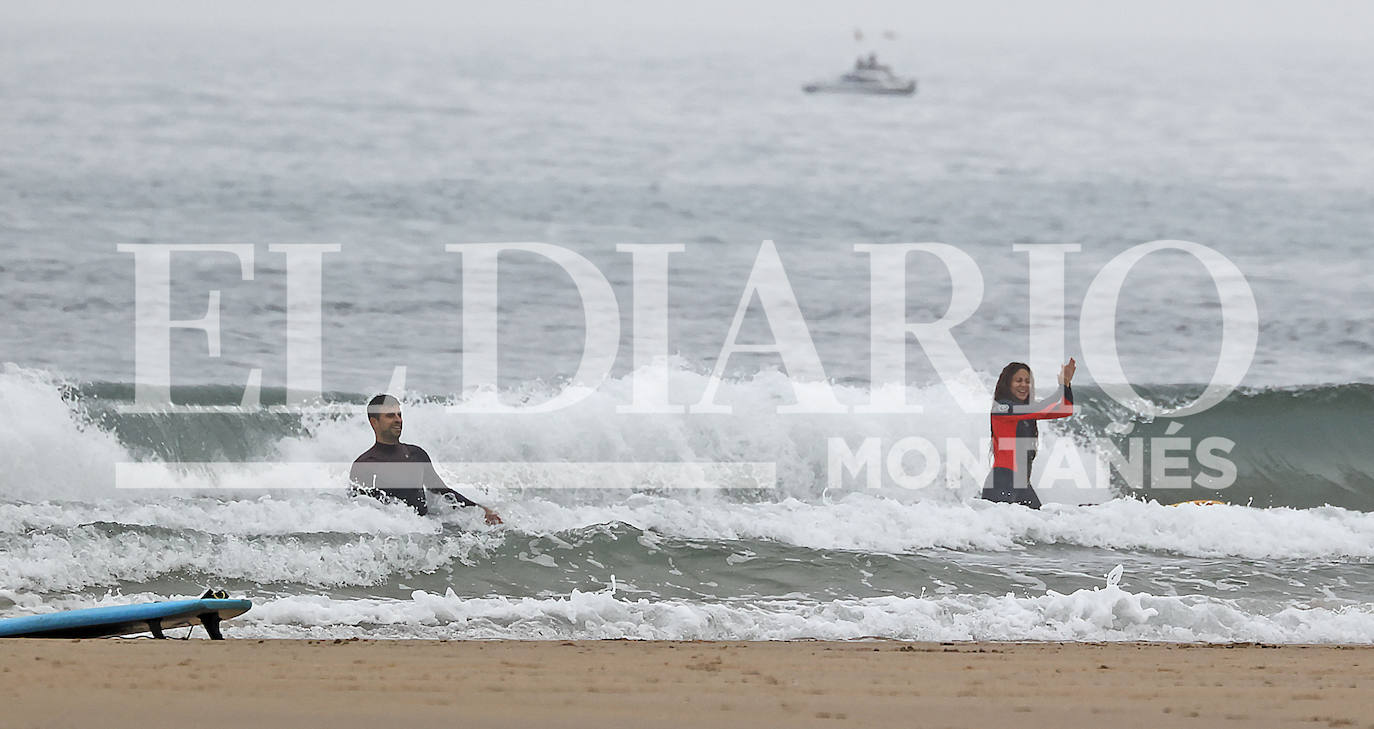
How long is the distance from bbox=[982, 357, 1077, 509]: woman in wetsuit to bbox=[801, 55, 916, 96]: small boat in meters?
34.4

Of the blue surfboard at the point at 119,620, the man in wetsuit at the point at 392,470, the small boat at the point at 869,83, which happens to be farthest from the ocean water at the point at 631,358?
the small boat at the point at 869,83

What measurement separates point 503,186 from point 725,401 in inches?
633

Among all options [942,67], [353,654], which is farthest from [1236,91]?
[353,654]

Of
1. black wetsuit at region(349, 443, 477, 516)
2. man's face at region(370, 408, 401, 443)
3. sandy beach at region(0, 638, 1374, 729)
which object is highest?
man's face at region(370, 408, 401, 443)

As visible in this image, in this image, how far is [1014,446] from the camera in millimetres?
8633

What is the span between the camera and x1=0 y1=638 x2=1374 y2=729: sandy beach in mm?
4094

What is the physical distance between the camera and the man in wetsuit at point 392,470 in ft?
25.6

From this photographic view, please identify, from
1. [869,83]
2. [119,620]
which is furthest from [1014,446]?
[869,83]

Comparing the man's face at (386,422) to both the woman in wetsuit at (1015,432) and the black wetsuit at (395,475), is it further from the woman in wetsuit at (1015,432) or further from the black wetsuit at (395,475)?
the woman in wetsuit at (1015,432)

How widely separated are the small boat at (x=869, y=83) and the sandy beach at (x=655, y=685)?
1506 inches

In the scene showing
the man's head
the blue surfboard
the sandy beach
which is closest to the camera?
the sandy beach

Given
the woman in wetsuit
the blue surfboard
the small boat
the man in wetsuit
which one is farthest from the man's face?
the small boat

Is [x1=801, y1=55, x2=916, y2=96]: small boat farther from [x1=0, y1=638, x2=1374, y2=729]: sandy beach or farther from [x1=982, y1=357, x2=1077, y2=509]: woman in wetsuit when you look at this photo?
[x1=0, y1=638, x2=1374, y2=729]: sandy beach

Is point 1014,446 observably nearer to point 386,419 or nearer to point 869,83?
point 386,419
